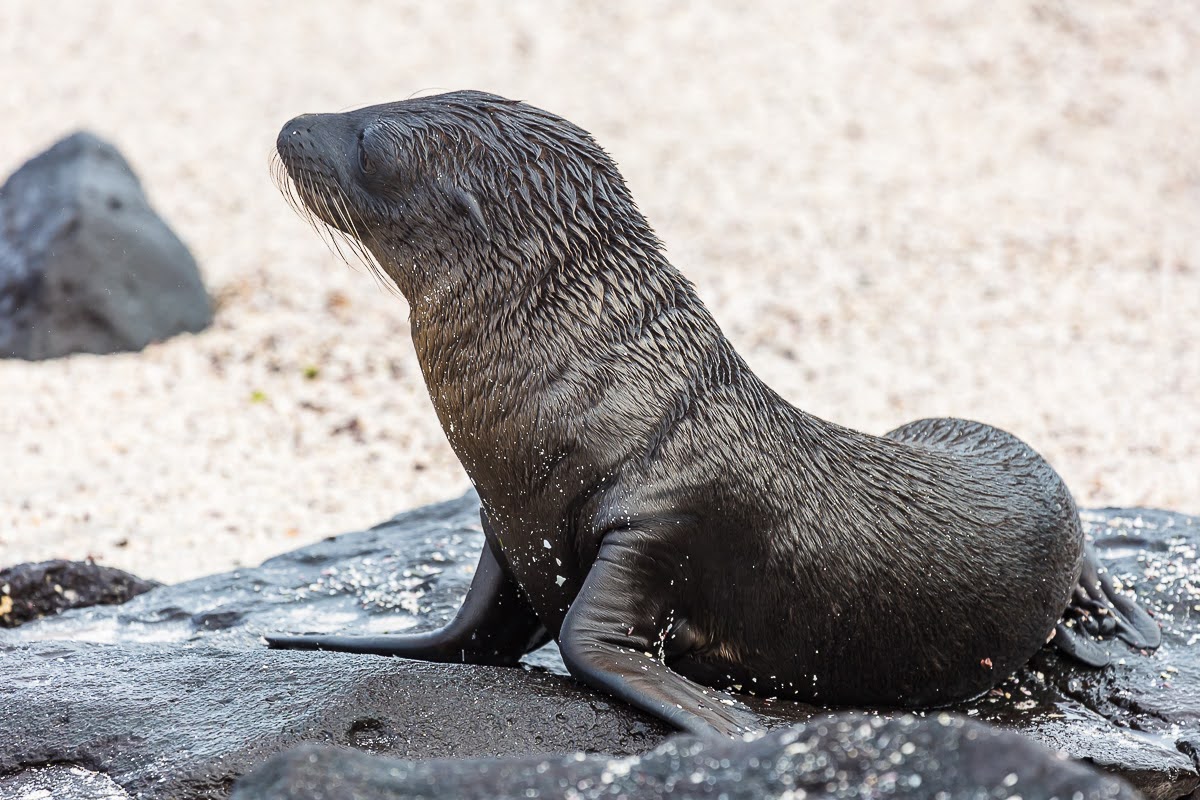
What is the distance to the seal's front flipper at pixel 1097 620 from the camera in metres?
5.04

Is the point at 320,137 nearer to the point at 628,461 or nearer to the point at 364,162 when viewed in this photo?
the point at 364,162

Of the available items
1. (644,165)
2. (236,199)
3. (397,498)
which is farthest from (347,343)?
(644,165)

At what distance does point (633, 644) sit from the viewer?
4.02m

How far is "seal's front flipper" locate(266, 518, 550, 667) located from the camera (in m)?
4.69

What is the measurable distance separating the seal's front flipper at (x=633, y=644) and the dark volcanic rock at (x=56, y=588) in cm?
300

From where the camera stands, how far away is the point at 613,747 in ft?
12.3

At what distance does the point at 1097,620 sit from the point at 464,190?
2822 millimetres

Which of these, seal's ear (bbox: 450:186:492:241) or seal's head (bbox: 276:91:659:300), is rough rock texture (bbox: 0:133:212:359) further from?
seal's ear (bbox: 450:186:492:241)


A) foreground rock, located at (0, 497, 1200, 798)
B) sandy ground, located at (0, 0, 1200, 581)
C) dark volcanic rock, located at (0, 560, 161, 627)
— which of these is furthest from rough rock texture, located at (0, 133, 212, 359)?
foreground rock, located at (0, 497, 1200, 798)

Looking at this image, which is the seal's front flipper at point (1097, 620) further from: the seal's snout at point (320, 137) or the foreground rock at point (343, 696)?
the seal's snout at point (320, 137)

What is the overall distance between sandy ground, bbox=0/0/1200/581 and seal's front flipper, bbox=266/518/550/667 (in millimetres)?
3340

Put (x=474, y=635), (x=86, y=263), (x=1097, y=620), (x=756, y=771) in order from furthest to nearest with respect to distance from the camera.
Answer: (x=86, y=263)
(x=1097, y=620)
(x=474, y=635)
(x=756, y=771)

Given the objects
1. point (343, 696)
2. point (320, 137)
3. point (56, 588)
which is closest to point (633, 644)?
point (343, 696)

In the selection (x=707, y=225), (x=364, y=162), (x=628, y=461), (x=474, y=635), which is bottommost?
(x=474, y=635)
